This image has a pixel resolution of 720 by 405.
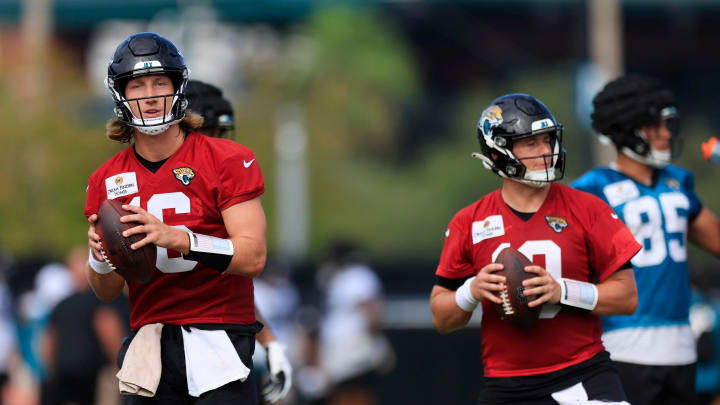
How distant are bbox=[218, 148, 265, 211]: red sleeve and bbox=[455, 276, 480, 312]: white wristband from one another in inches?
41.3

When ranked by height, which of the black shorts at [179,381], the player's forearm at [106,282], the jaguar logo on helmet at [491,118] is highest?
the jaguar logo on helmet at [491,118]

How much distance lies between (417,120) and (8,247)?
2187 cm

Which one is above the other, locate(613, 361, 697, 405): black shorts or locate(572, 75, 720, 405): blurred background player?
locate(572, 75, 720, 405): blurred background player

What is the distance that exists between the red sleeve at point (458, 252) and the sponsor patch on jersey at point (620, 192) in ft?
3.77

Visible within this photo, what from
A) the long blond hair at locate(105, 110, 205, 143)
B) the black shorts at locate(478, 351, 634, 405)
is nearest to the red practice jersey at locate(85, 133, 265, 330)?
the long blond hair at locate(105, 110, 205, 143)

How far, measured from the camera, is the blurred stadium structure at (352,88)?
75.2 feet

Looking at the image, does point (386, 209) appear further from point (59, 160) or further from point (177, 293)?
point (177, 293)

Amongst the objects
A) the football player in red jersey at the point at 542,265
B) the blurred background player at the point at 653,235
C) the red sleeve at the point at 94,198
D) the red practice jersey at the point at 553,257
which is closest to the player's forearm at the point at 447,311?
the football player in red jersey at the point at 542,265

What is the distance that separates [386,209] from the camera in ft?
118

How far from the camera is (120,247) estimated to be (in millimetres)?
4395

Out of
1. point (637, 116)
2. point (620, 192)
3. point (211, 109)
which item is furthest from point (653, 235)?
point (211, 109)

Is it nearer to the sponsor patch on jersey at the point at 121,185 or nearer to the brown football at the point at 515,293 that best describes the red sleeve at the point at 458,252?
the brown football at the point at 515,293

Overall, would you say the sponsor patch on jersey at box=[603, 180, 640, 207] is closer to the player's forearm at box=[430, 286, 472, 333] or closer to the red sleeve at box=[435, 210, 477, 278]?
the red sleeve at box=[435, 210, 477, 278]

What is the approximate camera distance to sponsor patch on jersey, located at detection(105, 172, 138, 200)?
4742 mm
